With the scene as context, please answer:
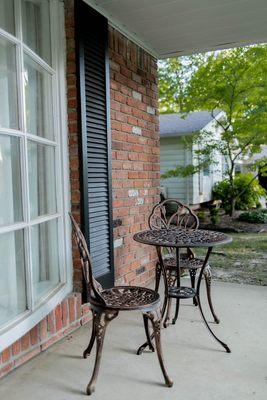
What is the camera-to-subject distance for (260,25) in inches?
119

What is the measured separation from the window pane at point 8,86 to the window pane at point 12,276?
2.04ft

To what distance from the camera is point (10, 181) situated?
1918 millimetres

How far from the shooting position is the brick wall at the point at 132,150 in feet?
9.88

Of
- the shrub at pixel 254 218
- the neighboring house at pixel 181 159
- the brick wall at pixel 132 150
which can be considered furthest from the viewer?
the neighboring house at pixel 181 159

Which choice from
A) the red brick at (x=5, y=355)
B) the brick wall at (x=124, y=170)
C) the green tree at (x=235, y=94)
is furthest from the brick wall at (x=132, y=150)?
the green tree at (x=235, y=94)

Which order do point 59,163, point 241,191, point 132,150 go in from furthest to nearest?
1. point 241,191
2. point 132,150
3. point 59,163

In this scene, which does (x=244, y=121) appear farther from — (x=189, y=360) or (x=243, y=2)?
(x=189, y=360)

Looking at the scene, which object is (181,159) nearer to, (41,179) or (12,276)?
(41,179)

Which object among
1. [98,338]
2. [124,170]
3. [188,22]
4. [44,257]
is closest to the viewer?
[98,338]

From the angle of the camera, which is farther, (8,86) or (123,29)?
(123,29)

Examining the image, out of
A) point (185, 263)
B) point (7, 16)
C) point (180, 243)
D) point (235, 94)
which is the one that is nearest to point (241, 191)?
A: point (235, 94)

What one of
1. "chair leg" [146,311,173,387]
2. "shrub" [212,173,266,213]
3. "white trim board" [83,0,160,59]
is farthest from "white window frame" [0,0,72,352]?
"shrub" [212,173,266,213]

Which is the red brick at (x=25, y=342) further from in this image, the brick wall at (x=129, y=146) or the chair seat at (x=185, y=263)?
the chair seat at (x=185, y=263)

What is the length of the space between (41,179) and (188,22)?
72.8 inches
